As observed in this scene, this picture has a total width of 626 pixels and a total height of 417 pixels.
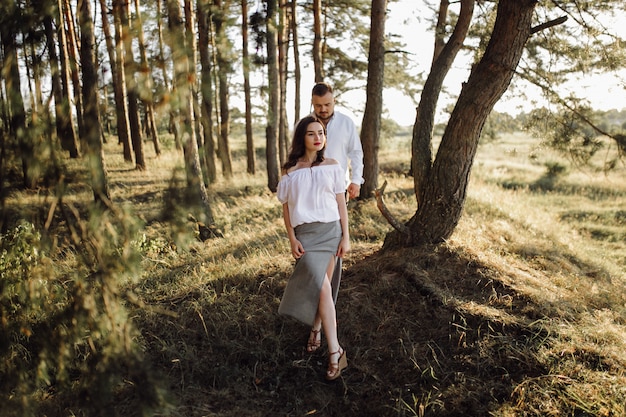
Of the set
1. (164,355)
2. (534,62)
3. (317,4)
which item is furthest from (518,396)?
(317,4)

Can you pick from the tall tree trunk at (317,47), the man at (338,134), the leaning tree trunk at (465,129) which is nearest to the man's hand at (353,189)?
the man at (338,134)

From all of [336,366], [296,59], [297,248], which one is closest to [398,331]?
[336,366]

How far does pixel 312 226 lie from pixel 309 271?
15.0 inches

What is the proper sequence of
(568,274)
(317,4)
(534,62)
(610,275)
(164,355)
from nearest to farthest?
(164,355), (568,274), (610,275), (534,62), (317,4)

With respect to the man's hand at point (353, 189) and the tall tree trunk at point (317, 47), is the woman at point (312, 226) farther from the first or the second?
the tall tree trunk at point (317, 47)

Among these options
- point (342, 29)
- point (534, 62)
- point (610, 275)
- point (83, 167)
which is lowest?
point (610, 275)

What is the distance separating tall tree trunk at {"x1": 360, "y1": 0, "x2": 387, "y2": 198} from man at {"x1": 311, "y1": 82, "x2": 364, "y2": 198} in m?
4.34

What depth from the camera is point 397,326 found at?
427cm

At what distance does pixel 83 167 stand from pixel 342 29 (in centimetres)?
1404

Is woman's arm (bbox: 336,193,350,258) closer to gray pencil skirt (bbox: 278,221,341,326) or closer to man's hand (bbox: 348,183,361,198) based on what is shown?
gray pencil skirt (bbox: 278,221,341,326)

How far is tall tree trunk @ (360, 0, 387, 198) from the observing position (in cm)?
852

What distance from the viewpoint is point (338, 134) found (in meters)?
4.61

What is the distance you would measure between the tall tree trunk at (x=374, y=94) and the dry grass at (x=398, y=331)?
2.83m

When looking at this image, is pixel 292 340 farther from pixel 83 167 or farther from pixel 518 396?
pixel 83 167
